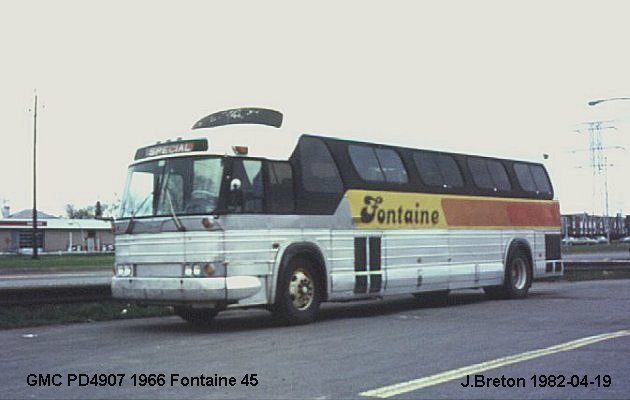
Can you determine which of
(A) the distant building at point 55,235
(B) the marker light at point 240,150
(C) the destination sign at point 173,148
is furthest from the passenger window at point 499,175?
(A) the distant building at point 55,235

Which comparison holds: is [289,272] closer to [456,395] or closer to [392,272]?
[392,272]

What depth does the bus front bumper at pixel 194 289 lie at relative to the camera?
1123cm

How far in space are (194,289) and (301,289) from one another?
203 centimetres

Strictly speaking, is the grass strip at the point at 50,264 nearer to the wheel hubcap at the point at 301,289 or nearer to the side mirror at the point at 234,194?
the wheel hubcap at the point at 301,289

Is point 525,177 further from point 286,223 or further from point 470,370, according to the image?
point 470,370

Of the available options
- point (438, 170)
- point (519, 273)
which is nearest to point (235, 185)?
point (438, 170)

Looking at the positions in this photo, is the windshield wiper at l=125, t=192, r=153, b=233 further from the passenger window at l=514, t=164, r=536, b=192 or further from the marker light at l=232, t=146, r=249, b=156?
the passenger window at l=514, t=164, r=536, b=192

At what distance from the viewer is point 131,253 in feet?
40.1

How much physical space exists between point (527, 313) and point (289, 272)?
14.7 feet

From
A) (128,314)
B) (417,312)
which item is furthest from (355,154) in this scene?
(128,314)

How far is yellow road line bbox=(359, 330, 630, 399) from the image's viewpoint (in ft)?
22.1

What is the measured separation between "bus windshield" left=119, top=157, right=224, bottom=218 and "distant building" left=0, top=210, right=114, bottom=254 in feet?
254

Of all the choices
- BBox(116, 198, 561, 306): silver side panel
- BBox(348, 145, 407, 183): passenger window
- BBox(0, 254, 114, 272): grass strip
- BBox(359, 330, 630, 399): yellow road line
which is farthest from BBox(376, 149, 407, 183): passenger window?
BBox(0, 254, 114, 272): grass strip

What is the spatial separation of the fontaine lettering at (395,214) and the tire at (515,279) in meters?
2.95
